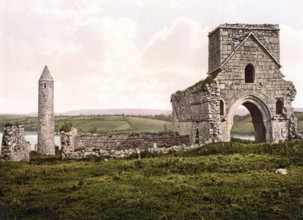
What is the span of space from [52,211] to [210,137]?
12.7m

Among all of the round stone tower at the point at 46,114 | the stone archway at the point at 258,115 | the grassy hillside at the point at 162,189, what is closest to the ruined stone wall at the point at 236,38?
the stone archway at the point at 258,115

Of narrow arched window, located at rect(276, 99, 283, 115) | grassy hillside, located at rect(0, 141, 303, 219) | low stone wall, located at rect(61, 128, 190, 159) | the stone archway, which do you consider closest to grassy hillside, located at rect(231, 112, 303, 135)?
the stone archway

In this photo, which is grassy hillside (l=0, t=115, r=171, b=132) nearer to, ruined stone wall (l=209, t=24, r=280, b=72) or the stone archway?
the stone archway

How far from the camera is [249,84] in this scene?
2261 cm

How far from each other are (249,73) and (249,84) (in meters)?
1.47

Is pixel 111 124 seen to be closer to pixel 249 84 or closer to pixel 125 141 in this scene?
pixel 125 141

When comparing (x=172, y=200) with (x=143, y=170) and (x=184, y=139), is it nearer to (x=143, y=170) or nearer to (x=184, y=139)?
(x=143, y=170)

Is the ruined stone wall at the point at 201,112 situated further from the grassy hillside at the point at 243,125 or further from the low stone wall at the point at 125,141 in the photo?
the grassy hillside at the point at 243,125

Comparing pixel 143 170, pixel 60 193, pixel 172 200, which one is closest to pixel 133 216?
pixel 172 200

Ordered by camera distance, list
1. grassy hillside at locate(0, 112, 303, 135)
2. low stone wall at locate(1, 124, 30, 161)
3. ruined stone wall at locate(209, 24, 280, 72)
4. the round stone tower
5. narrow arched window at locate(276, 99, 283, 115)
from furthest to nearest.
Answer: grassy hillside at locate(0, 112, 303, 135), the round stone tower, narrow arched window at locate(276, 99, 283, 115), ruined stone wall at locate(209, 24, 280, 72), low stone wall at locate(1, 124, 30, 161)

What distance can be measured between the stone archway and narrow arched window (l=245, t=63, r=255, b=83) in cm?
139

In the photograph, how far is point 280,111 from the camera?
23359 mm

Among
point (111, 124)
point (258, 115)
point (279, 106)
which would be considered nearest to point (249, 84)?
point (258, 115)

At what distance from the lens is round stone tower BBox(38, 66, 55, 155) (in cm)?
3062
